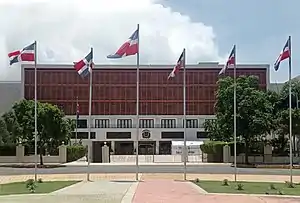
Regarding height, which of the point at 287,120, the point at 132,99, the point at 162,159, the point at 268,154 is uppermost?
the point at 132,99

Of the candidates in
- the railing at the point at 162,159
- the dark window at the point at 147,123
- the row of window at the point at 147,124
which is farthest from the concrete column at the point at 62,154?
the dark window at the point at 147,123

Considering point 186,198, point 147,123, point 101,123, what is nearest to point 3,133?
point 101,123

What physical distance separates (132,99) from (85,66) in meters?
75.6

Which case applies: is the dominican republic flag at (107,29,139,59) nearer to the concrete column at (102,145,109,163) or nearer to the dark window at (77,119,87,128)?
the concrete column at (102,145,109,163)

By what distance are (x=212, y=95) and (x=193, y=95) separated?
3512 millimetres

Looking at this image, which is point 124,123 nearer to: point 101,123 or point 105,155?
point 101,123

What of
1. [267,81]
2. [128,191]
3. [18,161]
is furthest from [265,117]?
[267,81]

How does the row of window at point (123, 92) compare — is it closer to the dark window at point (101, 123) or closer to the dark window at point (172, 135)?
the dark window at point (101, 123)

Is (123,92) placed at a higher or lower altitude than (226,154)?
higher

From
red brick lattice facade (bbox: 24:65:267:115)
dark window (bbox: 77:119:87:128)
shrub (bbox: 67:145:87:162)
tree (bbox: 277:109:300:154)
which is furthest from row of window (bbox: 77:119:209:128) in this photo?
tree (bbox: 277:109:300:154)

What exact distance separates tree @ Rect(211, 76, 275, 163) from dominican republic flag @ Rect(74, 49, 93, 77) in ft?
90.1

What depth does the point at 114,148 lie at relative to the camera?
109500 millimetres

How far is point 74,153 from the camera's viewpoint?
72.1 meters

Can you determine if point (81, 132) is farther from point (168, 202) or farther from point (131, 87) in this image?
point (168, 202)
